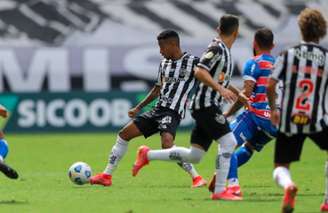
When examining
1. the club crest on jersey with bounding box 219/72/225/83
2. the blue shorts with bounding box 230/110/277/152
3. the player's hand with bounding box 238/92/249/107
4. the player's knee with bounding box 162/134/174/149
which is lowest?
the player's knee with bounding box 162/134/174/149

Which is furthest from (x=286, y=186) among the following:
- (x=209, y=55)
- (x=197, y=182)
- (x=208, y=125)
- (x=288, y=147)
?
(x=197, y=182)

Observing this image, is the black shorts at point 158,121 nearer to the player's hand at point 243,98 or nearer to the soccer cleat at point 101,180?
the soccer cleat at point 101,180

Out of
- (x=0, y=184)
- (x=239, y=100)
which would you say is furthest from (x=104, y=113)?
(x=239, y=100)

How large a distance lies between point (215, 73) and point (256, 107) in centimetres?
163

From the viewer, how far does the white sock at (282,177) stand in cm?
906

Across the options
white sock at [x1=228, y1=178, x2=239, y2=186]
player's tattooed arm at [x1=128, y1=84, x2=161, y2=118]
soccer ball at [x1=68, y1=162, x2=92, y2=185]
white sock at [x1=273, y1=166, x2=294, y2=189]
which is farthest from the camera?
player's tattooed arm at [x1=128, y1=84, x2=161, y2=118]

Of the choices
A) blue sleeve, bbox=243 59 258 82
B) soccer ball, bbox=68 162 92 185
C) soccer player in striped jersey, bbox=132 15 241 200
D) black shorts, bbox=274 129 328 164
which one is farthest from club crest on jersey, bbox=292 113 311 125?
soccer ball, bbox=68 162 92 185

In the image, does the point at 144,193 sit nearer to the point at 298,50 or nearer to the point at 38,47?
the point at 298,50

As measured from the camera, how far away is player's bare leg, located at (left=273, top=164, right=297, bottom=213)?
8844 millimetres

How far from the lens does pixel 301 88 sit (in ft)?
30.9

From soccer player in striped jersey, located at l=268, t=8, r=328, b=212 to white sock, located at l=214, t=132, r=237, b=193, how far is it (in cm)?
135

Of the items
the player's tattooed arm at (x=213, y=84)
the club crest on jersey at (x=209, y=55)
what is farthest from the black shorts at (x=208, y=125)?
the club crest on jersey at (x=209, y=55)

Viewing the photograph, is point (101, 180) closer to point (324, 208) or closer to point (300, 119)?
point (324, 208)

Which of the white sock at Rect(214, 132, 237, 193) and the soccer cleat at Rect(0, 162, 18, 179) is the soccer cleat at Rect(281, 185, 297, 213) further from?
the soccer cleat at Rect(0, 162, 18, 179)
